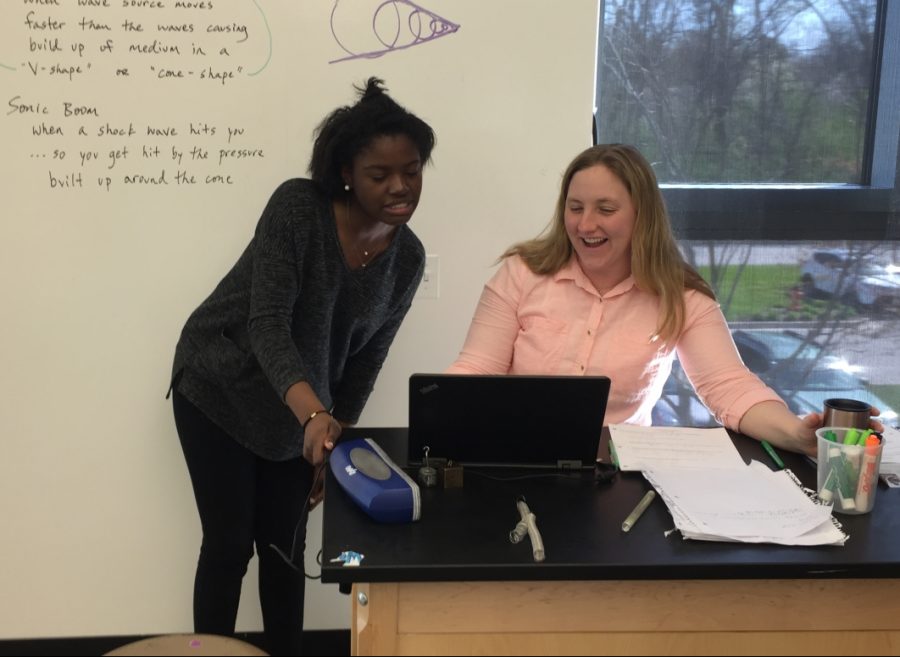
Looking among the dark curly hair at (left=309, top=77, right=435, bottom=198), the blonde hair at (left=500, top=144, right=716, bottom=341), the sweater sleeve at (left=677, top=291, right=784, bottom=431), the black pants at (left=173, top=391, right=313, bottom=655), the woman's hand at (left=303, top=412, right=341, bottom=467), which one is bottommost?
the black pants at (left=173, top=391, right=313, bottom=655)

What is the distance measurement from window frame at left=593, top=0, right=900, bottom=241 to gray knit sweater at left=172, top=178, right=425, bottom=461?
87 cm

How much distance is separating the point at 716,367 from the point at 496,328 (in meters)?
0.44

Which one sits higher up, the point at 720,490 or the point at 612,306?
the point at 612,306

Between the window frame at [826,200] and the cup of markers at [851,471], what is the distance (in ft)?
3.81

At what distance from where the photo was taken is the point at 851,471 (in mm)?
1406

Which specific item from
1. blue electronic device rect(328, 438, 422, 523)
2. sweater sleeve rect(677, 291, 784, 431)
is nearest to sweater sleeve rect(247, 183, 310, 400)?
blue electronic device rect(328, 438, 422, 523)

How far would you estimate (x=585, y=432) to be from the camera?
1518 mm

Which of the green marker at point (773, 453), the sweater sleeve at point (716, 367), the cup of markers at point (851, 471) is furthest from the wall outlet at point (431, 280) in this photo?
the cup of markers at point (851, 471)

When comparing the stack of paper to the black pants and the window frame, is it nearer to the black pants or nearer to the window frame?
the black pants

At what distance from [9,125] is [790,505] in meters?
1.89

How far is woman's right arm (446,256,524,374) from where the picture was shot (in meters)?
1.94

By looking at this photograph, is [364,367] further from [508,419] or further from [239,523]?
[508,419]

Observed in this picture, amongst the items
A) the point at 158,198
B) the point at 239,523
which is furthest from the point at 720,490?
the point at 158,198

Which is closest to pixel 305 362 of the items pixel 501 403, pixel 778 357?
pixel 501 403
